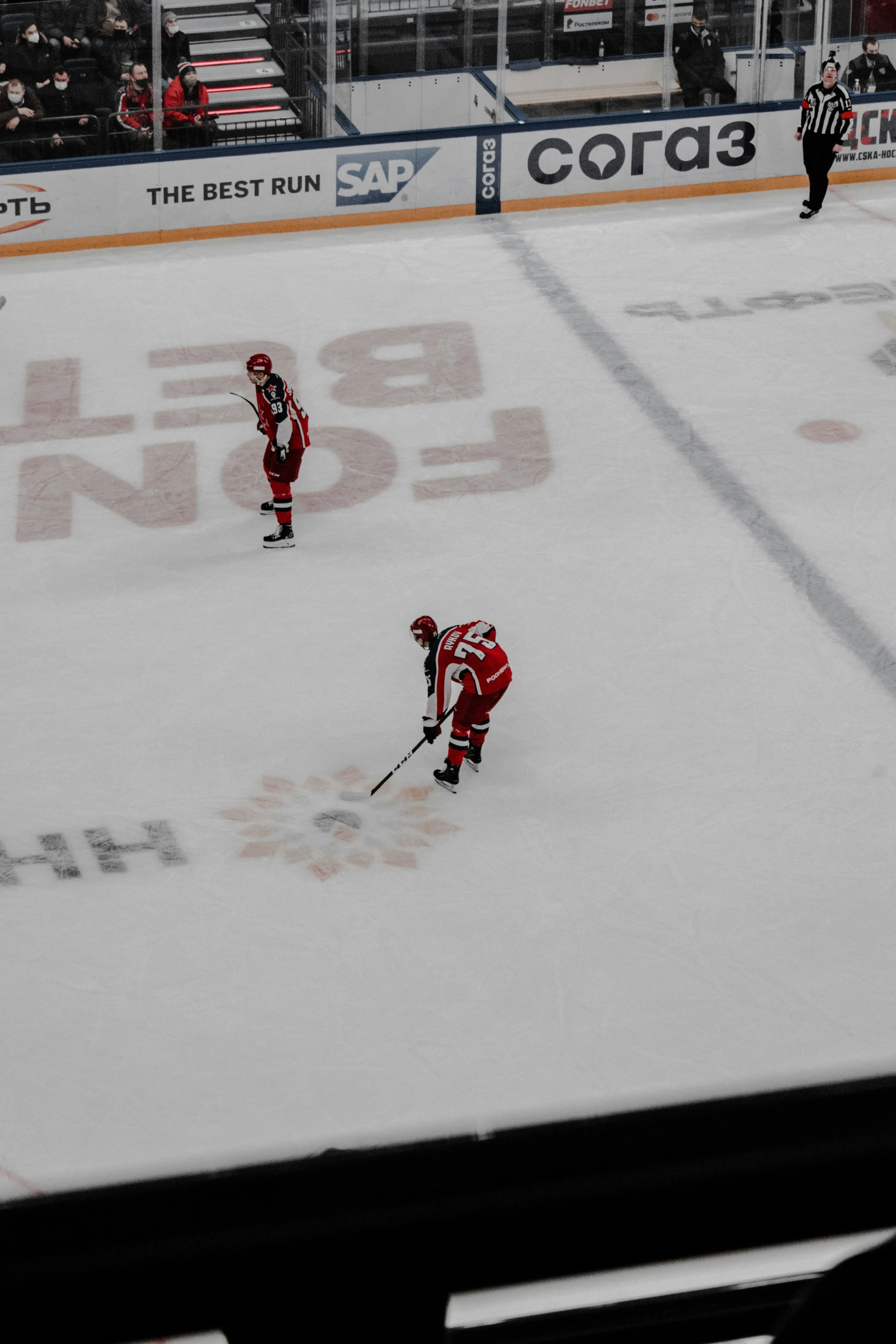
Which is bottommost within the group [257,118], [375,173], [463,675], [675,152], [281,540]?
[281,540]

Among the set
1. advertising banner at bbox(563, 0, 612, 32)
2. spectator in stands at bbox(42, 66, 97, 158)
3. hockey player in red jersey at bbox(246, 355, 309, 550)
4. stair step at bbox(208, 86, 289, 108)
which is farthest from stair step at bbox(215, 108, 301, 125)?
→ hockey player in red jersey at bbox(246, 355, 309, 550)

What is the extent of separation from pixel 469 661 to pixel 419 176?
8.77m

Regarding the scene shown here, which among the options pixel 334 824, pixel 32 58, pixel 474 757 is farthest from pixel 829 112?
pixel 334 824

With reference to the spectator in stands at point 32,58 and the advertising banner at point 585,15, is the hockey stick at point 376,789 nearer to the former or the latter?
the spectator in stands at point 32,58

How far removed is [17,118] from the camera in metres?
13.1

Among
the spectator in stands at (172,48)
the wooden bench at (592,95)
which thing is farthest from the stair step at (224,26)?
the wooden bench at (592,95)

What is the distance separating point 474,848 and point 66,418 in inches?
221

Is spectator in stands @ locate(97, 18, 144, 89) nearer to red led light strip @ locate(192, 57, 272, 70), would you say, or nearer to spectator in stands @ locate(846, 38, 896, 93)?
red led light strip @ locate(192, 57, 272, 70)

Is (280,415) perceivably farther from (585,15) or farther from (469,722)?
(585,15)

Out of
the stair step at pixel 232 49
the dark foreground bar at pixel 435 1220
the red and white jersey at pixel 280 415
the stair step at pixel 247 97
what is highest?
the dark foreground bar at pixel 435 1220

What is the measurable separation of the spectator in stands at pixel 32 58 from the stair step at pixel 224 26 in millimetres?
1974

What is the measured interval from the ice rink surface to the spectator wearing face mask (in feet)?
5.12

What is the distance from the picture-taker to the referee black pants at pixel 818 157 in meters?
13.3

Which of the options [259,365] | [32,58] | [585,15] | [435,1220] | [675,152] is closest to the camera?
[435,1220]
